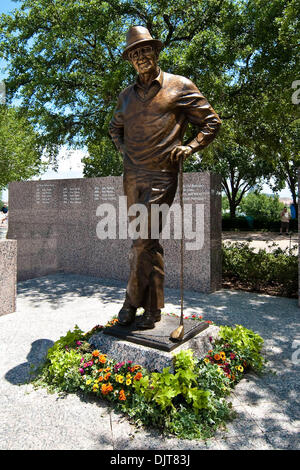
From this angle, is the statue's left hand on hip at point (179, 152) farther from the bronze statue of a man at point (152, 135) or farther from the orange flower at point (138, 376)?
the orange flower at point (138, 376)

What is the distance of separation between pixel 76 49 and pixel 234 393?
8.93 m

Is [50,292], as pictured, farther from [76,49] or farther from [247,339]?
[76,49]

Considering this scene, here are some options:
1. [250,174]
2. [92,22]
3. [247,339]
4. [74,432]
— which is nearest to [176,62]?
[92,22]

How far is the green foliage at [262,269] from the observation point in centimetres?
677

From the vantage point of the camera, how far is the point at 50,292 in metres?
7.31

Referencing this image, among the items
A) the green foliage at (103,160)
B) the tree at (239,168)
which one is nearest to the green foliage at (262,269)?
the green foliage at (103,160)

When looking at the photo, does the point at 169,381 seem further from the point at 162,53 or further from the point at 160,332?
the point at 162,53

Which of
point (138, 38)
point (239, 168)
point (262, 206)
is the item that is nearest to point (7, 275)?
point (138, 38)

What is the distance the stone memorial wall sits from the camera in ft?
23.1

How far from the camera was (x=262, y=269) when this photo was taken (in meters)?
7.29

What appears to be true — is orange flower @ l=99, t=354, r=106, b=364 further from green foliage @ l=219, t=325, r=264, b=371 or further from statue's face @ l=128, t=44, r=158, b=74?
statue's face @ l=128, t=44, r=158, b=74

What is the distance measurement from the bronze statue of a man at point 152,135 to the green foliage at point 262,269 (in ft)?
13.2

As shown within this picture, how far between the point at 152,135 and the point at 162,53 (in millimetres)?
5807

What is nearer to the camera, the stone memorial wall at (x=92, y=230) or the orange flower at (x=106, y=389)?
the orange flower at (x=106, y=389)
